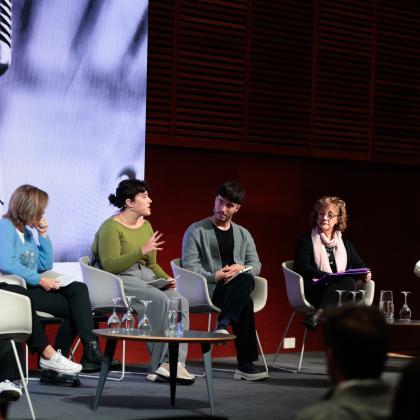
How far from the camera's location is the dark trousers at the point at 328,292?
23.0ft

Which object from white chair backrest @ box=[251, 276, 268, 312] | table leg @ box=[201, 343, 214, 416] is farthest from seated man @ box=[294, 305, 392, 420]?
white chair backrest @ box=[251, 276, 268, 312]

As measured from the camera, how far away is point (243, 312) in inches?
260

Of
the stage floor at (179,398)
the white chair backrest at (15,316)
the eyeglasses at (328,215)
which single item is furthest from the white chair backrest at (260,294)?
the white chair backrest at (15,316)

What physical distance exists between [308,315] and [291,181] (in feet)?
5.43

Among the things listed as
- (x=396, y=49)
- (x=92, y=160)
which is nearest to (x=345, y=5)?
(x=396, y=49)

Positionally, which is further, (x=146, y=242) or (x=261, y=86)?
(x=261, y=86)

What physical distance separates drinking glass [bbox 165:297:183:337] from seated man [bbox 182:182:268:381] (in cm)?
101

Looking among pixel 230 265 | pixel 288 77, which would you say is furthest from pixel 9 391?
pixel 288 77

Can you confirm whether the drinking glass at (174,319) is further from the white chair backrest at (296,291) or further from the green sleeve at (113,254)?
the white chair backrest at (296,291)

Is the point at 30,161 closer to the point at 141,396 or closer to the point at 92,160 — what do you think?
the point at 92,160

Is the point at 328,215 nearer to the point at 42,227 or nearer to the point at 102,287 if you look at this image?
the point at 102,287

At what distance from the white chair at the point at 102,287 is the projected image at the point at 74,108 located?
0.39 meters

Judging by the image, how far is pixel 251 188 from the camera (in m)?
8.06

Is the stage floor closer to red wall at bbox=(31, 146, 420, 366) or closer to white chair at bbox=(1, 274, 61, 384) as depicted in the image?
white chair at bbox=(1, 274, 61, 384)
